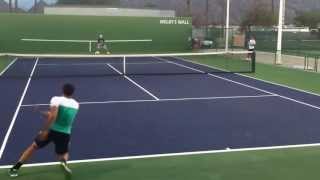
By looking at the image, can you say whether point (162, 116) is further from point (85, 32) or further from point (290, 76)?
point (85, 32)

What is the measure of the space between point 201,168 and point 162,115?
5351 mm

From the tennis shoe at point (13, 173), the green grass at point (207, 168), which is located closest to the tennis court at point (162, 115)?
the green grass at point (207, 168)

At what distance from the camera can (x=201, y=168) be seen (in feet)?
29.6

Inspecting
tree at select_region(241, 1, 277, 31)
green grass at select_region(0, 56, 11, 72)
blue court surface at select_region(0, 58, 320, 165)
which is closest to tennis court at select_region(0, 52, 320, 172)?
blue court surface at select_region(0, 58, 320, 165)

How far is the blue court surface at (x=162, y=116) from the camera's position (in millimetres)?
10747

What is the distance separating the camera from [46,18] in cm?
4359

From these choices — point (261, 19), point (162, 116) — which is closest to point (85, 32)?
point (162, 116)

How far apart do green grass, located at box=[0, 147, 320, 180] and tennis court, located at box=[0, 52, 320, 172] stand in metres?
0.47

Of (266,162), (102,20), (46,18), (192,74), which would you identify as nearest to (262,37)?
(102,20)

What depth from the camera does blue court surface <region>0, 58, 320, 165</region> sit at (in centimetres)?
1075

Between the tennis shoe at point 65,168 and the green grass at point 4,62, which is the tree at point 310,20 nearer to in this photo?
the green grass at point 4,62

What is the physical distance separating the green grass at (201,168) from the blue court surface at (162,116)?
2.01ft

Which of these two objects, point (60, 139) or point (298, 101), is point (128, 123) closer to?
point (60, 139)

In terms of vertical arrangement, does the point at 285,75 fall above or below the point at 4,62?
below
